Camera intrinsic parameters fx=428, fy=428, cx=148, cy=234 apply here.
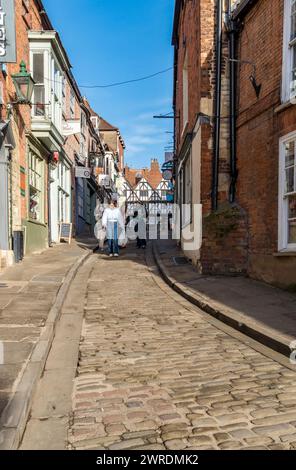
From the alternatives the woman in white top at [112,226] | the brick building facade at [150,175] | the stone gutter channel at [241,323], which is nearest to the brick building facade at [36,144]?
the woman in white top at [112,226]

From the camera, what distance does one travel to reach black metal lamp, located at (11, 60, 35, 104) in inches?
417

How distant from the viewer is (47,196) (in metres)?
15.5

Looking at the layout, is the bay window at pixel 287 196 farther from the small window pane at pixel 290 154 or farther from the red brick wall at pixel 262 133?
the red brick wall at pixel 262 133

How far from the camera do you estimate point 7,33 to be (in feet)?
30.0

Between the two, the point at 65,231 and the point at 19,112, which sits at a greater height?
the point at 19,112

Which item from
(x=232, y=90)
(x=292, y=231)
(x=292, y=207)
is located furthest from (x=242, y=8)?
(x=292, y=231)

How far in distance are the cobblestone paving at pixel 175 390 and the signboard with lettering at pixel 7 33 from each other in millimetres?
5921

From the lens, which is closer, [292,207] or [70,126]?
[292,207]

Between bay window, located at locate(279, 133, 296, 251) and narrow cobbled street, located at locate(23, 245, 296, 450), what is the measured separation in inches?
109

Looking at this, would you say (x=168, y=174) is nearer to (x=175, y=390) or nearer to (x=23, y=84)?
(x=23, y=84)

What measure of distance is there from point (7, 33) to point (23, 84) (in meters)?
1.74

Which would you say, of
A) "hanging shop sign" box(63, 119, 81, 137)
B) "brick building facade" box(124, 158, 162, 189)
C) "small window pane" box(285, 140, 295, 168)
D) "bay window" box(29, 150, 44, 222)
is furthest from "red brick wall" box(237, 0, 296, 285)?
"brick building facade" box(124, 158, 162, 189)

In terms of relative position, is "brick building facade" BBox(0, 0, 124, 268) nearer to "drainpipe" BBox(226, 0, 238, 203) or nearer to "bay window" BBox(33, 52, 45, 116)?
"bay window" BBox(33, 52, 45, 116)

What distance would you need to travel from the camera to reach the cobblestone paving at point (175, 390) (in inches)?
119
